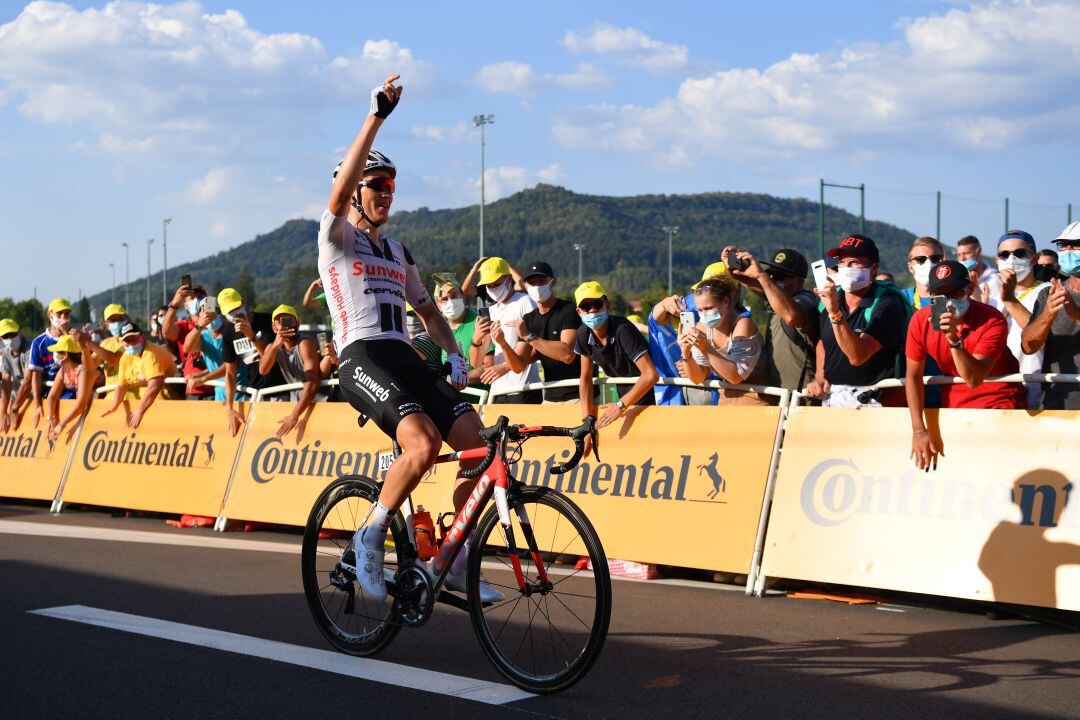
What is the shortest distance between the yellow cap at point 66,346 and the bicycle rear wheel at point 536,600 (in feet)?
32.6

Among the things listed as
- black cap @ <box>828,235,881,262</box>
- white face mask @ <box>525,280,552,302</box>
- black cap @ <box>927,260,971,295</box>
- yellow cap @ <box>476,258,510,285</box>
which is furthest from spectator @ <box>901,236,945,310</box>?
yellow cap @ <box>476,258,510,285</box>

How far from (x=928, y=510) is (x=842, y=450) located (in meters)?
0.71

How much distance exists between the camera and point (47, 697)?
521cm

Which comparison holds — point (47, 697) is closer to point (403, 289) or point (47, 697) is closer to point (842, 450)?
point (403, 289)

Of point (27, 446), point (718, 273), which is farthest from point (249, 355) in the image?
point (718, 273)

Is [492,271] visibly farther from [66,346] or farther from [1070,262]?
[66,346]

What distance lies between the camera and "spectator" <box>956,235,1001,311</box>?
10133 millimetres

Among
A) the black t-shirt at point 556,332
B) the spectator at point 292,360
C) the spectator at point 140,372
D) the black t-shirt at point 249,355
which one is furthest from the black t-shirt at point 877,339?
the spectator at point 140,372

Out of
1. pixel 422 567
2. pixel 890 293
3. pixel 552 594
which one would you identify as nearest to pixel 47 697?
pixel 422 567

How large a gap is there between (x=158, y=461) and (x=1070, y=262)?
8.90m

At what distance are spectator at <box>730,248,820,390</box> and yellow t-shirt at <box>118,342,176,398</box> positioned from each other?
7084 millimetres

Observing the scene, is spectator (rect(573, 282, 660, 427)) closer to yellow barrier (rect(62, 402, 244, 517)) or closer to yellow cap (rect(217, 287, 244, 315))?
yellow barrier (rect(62, 402, 244, 517))

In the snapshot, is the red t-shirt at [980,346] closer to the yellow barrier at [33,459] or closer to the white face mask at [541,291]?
the white face mask at [541,291]

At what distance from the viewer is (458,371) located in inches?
231
